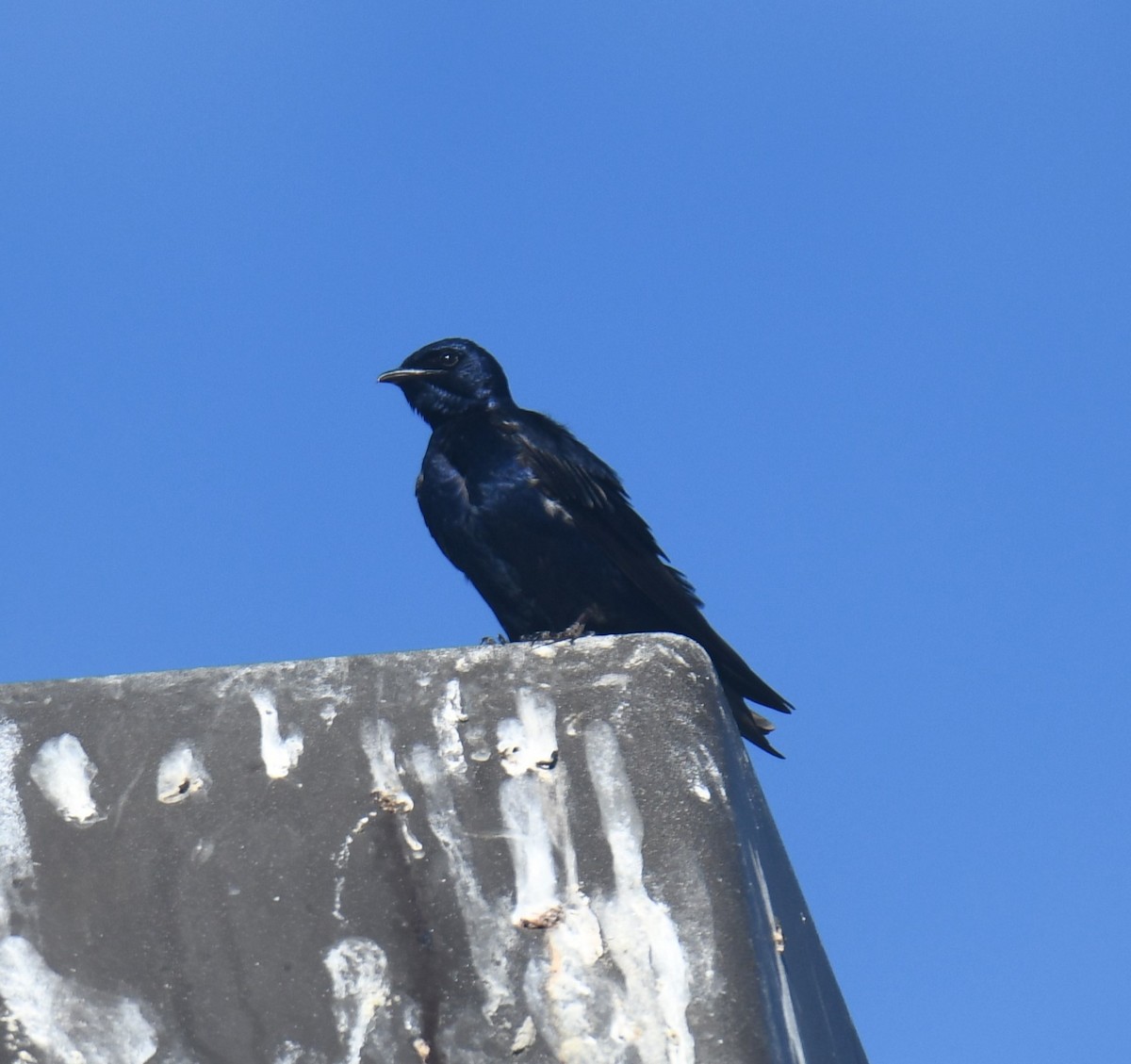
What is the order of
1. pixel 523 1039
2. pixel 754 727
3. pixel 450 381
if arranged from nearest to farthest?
pixel 523 1039 < pixel 754 727 < pixel 450 381

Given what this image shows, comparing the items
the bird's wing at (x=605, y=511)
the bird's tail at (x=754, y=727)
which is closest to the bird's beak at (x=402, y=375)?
the bird's wing at (x=605, y=511)

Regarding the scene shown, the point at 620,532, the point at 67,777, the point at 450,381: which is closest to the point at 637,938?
the point at 67,777

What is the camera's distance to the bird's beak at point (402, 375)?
21.7 ft

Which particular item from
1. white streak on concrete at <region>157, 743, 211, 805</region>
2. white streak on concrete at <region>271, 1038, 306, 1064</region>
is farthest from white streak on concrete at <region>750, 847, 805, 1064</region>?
white streak on concrete at <region>157, 743, 211, 805</region>

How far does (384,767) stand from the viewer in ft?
8.97

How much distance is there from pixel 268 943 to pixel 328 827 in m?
0.20

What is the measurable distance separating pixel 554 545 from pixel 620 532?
0.25 metres

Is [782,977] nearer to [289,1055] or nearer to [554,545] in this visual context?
[289,1055]

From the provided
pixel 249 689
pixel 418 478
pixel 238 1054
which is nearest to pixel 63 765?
pixel 249 689

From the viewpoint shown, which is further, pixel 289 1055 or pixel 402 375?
pixel 402 375

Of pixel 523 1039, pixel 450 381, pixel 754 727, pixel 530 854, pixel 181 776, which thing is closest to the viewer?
pixel 523 1039

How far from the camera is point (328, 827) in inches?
106

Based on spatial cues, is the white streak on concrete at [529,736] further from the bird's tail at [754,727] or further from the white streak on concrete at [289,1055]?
the bird's tail at [754,727]

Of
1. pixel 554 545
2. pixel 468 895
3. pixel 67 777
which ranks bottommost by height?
pixel 468 895
